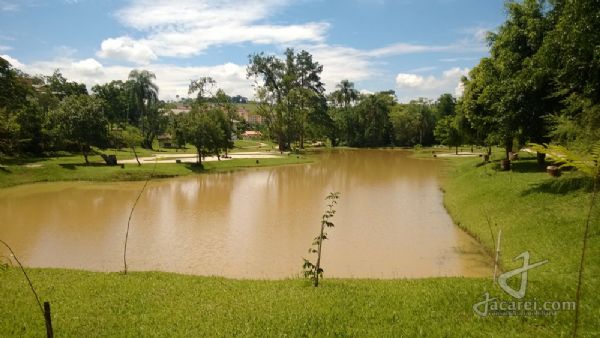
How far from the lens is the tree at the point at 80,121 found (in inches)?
1735

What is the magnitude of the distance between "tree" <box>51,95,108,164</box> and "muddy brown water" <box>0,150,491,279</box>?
10.5 meters

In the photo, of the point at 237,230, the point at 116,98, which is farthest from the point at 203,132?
the point at 116,98

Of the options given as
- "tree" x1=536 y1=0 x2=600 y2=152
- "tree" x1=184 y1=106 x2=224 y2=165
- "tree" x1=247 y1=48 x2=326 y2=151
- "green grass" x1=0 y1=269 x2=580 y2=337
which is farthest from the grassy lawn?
"tree" x1=247 y1=48 x2=326 y2=151

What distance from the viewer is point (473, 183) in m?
30.3

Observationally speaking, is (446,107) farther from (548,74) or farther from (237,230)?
(237,230)

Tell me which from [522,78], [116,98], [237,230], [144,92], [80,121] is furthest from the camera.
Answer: [116,98]

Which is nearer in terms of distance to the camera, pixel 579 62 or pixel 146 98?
pixel 579 62

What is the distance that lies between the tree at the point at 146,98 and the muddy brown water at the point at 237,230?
41973mm

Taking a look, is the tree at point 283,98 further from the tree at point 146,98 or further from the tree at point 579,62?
the tree at point 579,62

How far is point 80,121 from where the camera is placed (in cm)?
4412

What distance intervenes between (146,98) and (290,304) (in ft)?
242

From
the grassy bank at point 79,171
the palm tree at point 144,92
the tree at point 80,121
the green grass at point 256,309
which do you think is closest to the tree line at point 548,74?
the green grass at point 256,309

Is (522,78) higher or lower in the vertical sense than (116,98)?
lower

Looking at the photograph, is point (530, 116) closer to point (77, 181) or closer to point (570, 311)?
point (570, 311)
